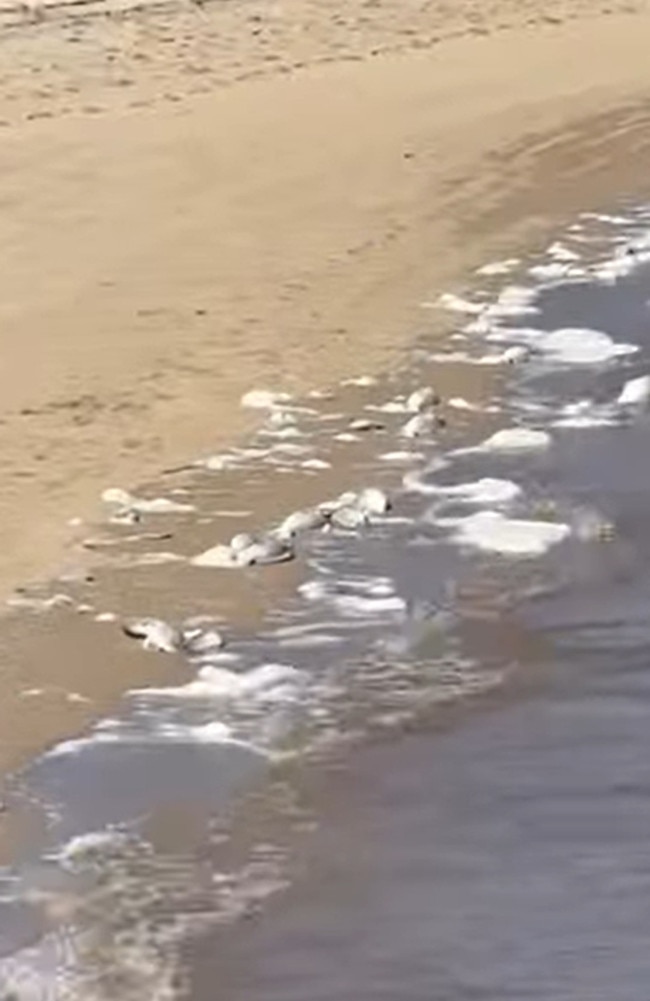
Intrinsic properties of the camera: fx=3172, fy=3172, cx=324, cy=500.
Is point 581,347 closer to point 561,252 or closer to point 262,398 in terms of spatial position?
point 262,398

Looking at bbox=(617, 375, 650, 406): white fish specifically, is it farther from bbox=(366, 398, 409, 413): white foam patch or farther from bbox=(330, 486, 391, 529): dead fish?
bbox=(330, 486, 391, 529): dead fish

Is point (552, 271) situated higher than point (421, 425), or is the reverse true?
point (552, 271)

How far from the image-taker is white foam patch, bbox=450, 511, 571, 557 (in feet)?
27.1

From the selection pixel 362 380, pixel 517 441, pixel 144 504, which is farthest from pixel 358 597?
pixel 362 380

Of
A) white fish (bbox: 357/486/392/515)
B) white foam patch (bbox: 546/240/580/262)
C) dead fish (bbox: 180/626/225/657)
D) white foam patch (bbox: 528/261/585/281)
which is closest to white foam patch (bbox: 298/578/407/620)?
dead fish (bbox: 180/626/225/657)

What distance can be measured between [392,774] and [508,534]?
1.99 meters

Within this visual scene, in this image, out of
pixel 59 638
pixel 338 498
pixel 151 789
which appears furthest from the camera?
pixel 338 498

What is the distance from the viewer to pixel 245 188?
14.7m

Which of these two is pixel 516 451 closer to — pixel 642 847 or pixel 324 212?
pixel 642 847

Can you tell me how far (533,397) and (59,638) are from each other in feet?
10.2

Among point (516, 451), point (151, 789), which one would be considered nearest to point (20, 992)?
point (151, 789)

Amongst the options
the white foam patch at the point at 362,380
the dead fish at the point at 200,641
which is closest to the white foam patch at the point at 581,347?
the white foam patch at the point at 362,380

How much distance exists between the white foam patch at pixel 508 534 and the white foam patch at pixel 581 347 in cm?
223

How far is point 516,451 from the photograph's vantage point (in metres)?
9.41
